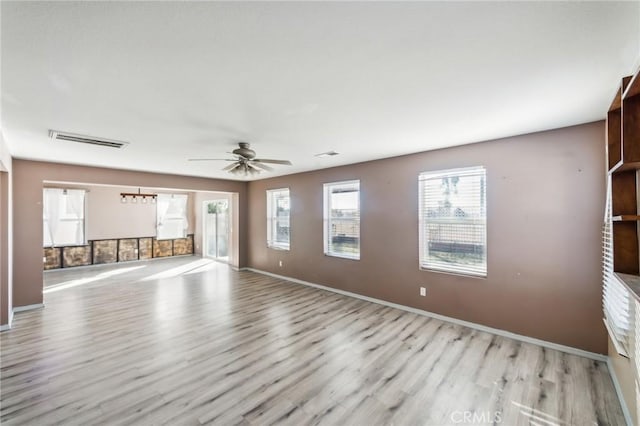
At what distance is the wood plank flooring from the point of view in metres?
2.01

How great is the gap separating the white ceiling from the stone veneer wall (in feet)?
19.5

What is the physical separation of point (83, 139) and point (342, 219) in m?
3.99

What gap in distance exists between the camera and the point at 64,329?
3.51m

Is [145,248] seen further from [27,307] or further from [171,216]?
[27,307]

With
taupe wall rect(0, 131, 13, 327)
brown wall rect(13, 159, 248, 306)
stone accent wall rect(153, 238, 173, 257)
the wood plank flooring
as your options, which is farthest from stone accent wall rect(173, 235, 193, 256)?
taupe wall rect(0, 131, 13, 327)

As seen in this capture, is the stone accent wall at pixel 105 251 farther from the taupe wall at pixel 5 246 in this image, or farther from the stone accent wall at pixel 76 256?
the taupe wall at pixel 5 246

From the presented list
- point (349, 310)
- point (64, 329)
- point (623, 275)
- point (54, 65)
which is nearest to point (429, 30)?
point (623, 275)

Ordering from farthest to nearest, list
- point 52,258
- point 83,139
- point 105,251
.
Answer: point 105,251, point 52,258, point 83,139

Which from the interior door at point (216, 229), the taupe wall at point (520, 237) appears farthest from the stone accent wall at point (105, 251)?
the taupe wall at point (520, 237)

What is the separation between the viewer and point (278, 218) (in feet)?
21.8

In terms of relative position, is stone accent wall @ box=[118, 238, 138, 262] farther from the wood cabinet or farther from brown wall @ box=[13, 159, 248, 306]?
the wood cabinet

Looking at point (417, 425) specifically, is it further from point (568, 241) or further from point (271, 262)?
point (271, 262)

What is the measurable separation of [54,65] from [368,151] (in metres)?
3.35

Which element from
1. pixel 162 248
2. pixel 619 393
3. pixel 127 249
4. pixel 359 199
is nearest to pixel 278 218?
pixel 359 199
